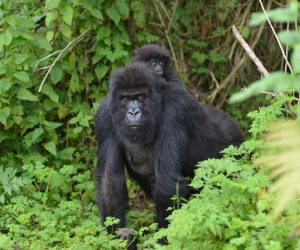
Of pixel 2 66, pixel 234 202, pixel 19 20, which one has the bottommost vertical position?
pixel 234 202

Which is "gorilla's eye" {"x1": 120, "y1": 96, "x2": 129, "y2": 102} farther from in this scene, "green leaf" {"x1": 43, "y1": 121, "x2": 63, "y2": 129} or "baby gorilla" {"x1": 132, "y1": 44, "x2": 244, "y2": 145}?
"green leaf" {"x1": 43, "y1": 121, "x2": 63, "y2": 129}

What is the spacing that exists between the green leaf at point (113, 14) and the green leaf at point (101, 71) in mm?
420

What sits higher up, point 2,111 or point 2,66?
point 2,66

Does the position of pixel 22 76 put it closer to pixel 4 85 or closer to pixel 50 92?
pixel 4 85

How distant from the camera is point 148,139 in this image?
13.9 feet

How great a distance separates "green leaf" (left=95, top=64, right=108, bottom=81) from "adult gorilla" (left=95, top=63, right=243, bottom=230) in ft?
3.50

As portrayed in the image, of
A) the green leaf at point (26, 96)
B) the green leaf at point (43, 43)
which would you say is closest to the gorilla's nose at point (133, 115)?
the green leaf at point (26, 96)

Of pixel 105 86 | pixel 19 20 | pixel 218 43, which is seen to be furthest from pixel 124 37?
pixel 218 43

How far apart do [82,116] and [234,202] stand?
2.70 m

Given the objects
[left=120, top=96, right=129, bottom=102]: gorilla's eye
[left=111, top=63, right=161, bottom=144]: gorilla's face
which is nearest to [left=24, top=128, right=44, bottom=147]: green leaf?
[left=111, top=63, right=161, bottom=144]: gorilla's face

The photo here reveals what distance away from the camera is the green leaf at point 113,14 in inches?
207

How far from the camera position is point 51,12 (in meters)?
4.99

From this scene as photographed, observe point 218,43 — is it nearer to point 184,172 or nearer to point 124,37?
point 124,37

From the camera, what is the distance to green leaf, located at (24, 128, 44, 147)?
5133mm
